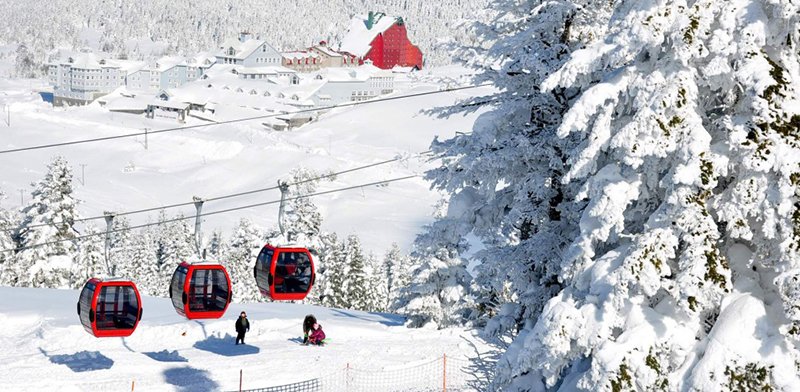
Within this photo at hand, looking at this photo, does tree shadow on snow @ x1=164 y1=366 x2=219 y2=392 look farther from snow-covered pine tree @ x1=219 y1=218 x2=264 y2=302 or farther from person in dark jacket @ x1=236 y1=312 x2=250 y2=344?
snow-covered pine tree @ x1=219 y1=218 x2=264 y2=302

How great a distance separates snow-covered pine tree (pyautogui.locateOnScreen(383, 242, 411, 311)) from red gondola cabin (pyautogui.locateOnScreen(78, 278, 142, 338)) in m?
45.0

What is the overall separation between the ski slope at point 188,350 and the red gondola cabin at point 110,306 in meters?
1.28

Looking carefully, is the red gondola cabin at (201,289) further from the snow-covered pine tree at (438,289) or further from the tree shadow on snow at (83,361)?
the snow-covered pine tree at (438,289)

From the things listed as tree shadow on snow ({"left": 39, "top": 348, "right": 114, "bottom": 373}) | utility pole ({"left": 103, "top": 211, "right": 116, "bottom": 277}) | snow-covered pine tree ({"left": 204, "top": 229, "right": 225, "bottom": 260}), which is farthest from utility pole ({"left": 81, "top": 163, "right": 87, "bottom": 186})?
utility pole ({"left": 103, "top": 211, "right": 116, "bottom": 277})

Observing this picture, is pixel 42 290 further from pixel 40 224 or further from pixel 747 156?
pixel 747 156

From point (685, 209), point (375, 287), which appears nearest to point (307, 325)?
point (685, 209)

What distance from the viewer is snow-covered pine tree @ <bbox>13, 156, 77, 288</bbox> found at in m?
51.4

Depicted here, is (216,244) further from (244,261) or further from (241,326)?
(241,326)

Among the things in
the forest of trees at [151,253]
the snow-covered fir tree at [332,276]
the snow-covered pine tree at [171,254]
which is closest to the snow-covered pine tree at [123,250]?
the forest of trees at [151,253]

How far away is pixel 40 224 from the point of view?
51344 millimetres

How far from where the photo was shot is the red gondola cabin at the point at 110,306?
2273cm

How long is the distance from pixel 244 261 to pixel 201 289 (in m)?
48.1

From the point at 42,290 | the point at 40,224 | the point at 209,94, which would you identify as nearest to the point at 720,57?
the point at 42,290

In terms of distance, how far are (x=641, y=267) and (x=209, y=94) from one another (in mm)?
174624
